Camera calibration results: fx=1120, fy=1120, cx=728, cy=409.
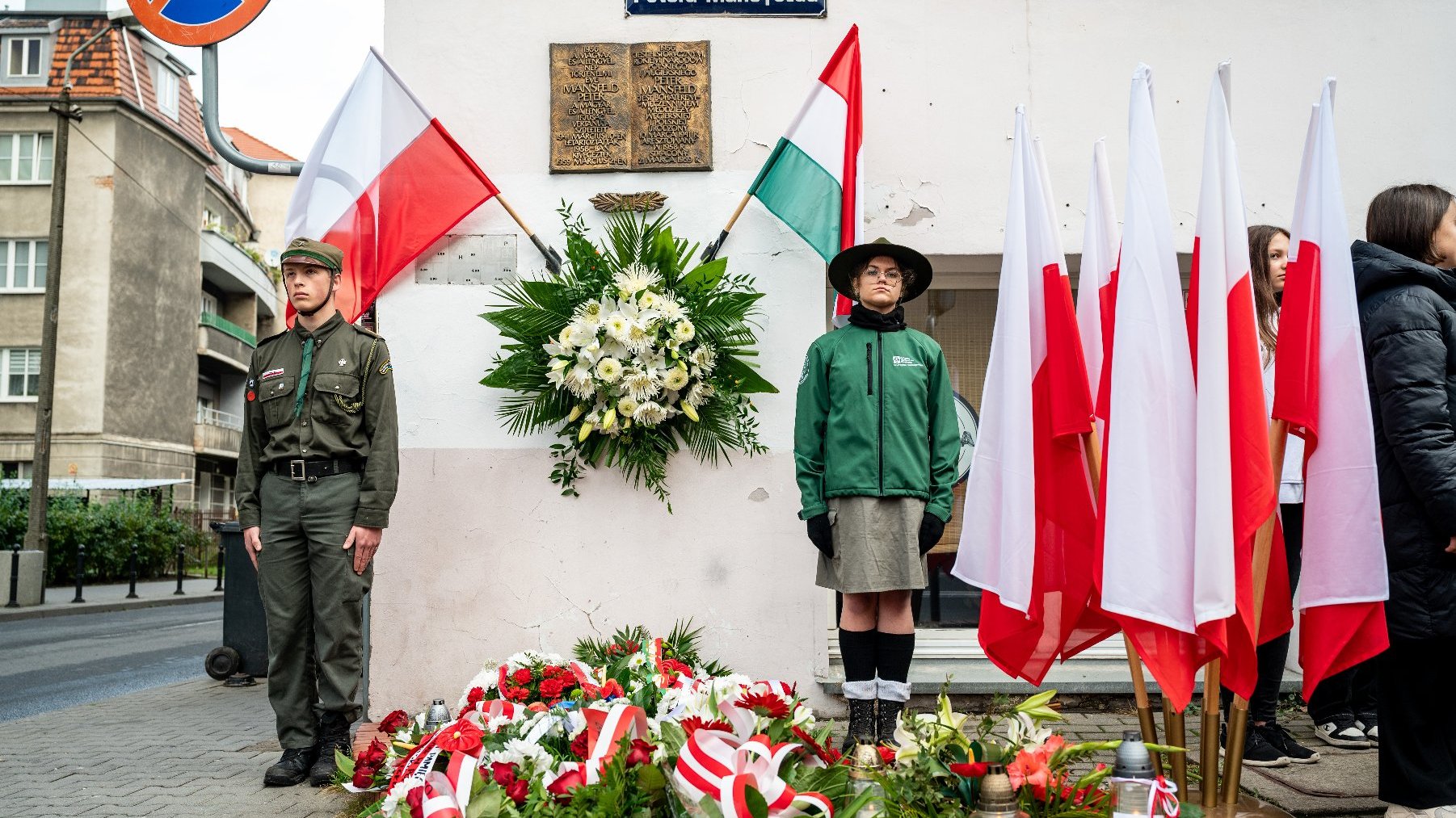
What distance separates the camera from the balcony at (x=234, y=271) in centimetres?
3550

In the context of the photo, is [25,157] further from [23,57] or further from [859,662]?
[859,662]

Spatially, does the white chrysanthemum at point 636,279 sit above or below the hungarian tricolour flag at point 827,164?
below

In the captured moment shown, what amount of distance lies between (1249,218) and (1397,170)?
83cm

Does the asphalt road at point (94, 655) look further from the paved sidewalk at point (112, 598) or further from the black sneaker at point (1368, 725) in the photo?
the black sneaker at point (1368, 725)

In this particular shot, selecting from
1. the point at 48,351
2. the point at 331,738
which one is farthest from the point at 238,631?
the point at 48,351

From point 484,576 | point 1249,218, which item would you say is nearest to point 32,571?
point 484,576

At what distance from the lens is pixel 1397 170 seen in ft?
19.2

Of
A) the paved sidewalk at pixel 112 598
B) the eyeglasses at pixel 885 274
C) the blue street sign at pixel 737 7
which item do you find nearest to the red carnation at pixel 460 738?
the eyeglasses at pixel 885 274

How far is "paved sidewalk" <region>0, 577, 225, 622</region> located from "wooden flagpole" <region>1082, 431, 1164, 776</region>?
53.1 feet

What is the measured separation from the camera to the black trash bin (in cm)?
716

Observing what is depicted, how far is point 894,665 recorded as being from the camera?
4359 mm

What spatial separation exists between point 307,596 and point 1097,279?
3249 mm

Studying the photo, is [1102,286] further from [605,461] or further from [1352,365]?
[605,461]

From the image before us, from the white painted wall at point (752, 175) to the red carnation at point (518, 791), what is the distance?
8.33 feet
